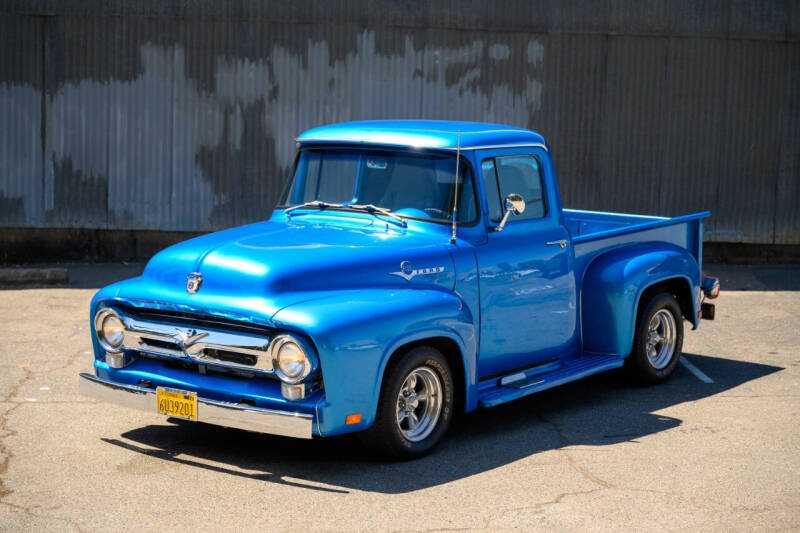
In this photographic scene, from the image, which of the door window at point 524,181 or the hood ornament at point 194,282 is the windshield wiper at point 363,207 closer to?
the door window at point 524,181

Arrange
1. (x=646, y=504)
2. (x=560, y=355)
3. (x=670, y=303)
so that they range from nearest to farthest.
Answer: (x=646, y=504), (x=560, y=355), (x=670, y=303)

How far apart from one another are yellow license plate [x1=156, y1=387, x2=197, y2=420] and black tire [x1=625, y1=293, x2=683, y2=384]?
12.6ft

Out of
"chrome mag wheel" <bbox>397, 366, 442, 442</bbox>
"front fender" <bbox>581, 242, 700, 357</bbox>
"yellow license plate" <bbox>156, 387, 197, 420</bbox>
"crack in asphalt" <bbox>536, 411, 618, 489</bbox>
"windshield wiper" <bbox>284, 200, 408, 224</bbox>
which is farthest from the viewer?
"front fender" <bbox>581, 242, 700, 357</bbox>

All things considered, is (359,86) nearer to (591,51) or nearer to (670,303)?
(591,51)

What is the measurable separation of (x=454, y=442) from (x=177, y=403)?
74.8 inches

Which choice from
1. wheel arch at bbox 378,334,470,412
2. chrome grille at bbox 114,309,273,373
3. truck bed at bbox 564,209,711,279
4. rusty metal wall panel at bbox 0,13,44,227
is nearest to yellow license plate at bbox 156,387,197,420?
chrome grille at bbox 114,309,273,373

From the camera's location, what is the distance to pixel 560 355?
818 cm

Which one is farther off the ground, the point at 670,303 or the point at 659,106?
the point at 659,106

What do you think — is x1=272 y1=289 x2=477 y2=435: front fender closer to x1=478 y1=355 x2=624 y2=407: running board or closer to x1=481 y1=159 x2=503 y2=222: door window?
x1=478 y1=355 x2=624 y2=407: running board

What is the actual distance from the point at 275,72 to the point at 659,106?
5033mm

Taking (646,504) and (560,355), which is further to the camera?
(560,355)

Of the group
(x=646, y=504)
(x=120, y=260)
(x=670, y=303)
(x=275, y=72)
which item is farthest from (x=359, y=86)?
(x=646, y=504)

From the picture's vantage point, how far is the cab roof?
7.56 metres

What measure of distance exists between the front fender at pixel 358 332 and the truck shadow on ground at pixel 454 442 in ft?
1.47
